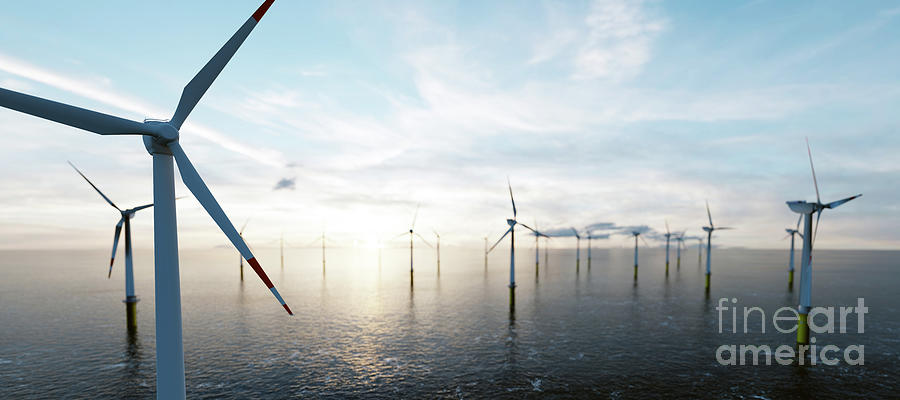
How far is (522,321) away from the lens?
2945 inches

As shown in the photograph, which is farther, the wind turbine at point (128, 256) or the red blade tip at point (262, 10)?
the wind turbine at point (128, 256)

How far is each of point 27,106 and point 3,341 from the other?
74.8 metres

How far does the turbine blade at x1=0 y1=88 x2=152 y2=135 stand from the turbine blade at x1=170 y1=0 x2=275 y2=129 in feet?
7.78

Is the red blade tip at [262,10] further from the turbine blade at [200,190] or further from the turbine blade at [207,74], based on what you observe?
the turbine blade at [200,190]

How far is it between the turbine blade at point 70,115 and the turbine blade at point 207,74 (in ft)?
7.78

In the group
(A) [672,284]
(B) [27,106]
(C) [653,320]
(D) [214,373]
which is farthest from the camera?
(A) [672,284]

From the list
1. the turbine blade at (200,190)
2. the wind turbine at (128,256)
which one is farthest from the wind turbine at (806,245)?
the wind turbine at (128,256)

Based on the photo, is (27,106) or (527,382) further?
(527,382)

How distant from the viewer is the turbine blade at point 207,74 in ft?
67.4

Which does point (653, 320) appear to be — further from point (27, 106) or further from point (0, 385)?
point (0, 385)

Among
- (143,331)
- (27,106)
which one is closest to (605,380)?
(27,106)

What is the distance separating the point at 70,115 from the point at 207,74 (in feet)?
21.2

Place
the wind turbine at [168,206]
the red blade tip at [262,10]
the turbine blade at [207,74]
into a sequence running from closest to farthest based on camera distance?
the wind turbine at [168,206]
the red blade tip at [262,10]
the turbine blade at [207,74]

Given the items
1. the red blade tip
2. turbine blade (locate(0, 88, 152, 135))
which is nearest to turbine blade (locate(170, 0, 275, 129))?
the red blade tip
